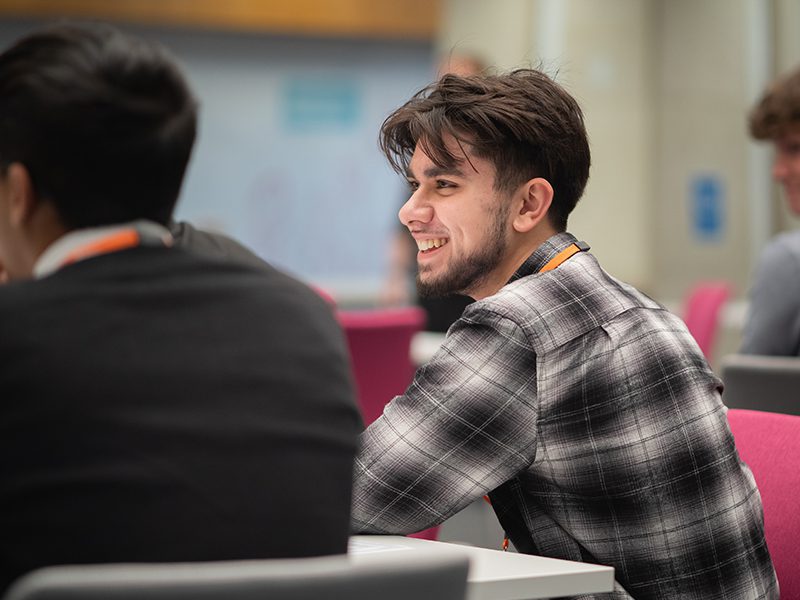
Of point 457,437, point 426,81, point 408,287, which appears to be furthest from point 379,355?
point 426,81

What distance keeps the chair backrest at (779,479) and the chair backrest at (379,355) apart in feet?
4.92

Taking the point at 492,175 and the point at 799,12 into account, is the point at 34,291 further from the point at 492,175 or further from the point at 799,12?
the point at 799,12

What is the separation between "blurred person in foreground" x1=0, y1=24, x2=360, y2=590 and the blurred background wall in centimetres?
525

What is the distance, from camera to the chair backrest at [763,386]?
250cm

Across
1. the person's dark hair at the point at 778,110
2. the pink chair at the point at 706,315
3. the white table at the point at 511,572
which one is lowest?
the pink chair at the point at 706,315

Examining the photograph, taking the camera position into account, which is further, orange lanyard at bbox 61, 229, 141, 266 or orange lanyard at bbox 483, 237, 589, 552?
orange lanyard at bbox 483, 237, 589, 552

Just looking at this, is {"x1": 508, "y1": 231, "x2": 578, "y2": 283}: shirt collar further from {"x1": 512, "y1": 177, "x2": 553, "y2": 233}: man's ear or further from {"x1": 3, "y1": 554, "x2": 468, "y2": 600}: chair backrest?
{"x1": 3, "y1": 554, "x2": 468, "y2": 600}: chair backrest

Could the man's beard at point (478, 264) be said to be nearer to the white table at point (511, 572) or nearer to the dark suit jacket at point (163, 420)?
the white table at point (511, 572)

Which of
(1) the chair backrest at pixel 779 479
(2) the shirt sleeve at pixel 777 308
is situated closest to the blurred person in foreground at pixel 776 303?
(2) the shirt sleeve at pixel 777 308

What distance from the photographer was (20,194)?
4.37 ft

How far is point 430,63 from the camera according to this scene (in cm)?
859

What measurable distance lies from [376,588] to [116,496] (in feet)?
1.01

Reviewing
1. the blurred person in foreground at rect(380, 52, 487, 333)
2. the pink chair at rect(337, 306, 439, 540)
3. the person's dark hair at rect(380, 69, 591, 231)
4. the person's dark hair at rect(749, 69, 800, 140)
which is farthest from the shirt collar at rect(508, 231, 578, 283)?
the blurred person in foreground at rect(380, 52, 487, 333)

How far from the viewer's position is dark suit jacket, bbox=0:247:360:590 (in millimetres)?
1186
